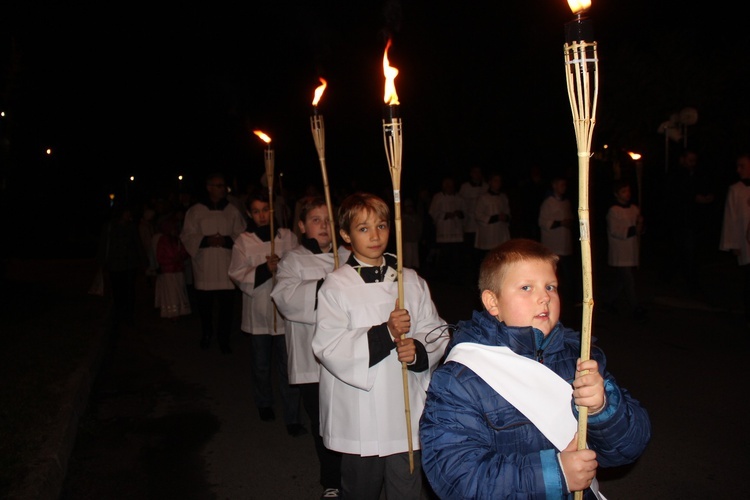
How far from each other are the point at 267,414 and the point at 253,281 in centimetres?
115

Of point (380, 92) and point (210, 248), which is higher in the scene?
point (380, 92)

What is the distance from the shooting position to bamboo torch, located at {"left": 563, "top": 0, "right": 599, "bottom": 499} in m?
1.95

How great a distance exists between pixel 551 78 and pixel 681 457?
1688cm

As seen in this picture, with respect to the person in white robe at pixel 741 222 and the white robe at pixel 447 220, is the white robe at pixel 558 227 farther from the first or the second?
the white robe at pixel 447 220

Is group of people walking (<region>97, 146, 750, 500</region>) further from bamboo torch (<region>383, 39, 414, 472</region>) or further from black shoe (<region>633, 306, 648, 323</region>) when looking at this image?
black shoe (<region>633, 306, 648, 323</region>)

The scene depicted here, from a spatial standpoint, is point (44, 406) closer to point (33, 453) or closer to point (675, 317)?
point (33, 453)

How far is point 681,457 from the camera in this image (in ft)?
16.6

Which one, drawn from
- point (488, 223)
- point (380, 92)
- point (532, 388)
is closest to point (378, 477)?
point (532, 388)

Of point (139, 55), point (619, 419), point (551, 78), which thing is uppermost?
point (139, 55)

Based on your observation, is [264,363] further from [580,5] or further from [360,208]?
[580,5]

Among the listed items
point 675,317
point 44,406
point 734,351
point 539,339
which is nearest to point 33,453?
point 44,406

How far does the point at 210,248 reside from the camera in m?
8.59

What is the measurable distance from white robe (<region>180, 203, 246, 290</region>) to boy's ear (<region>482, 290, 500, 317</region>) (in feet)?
20.9

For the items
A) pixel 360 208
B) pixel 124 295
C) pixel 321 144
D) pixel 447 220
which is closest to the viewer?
pixel 360 208
